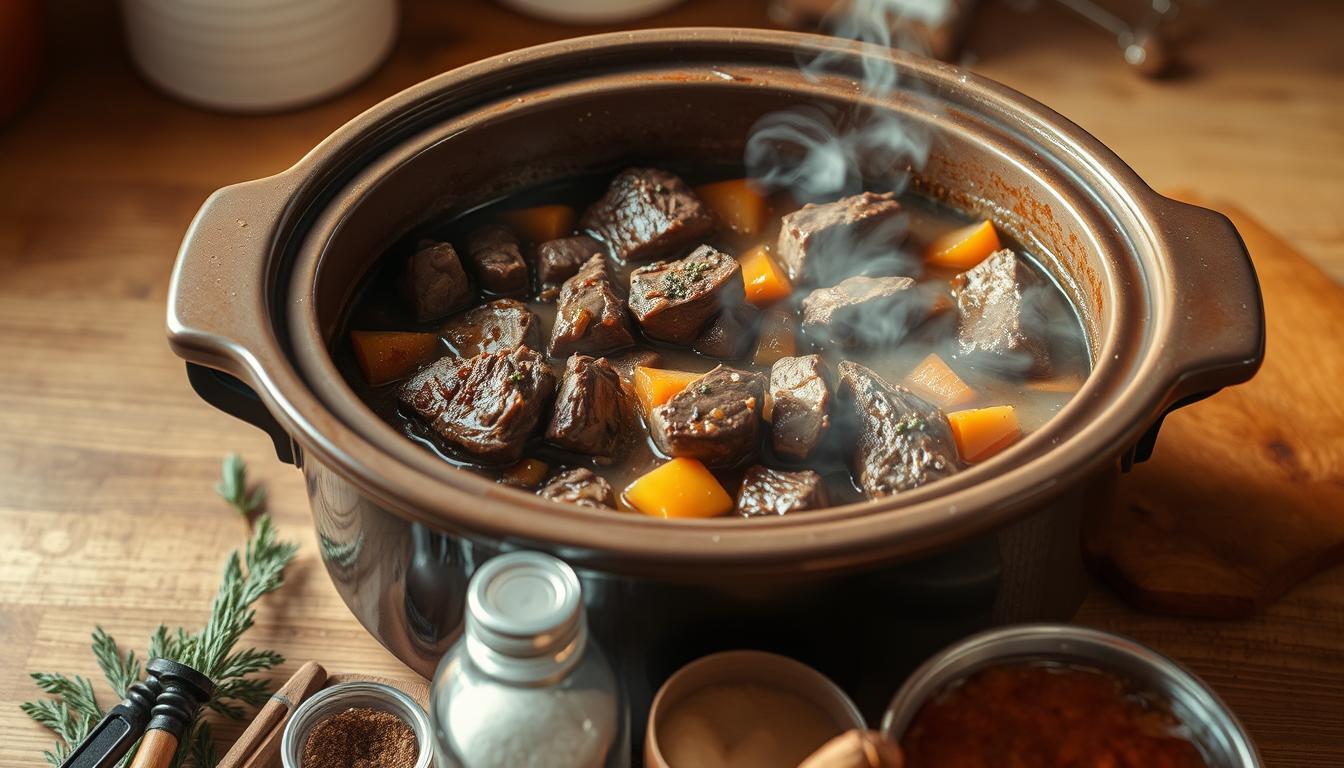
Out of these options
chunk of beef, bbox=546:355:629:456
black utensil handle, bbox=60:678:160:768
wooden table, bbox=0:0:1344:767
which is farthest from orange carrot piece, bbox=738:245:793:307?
Answer: black utensil handle, bbox=60:678:160:768

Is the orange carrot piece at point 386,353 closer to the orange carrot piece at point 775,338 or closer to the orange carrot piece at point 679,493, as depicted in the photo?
the orange carrot piece at point 679,493

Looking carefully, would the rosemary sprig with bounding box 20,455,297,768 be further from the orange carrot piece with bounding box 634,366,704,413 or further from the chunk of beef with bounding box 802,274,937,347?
the chunk of beef with bounding box 802,274,937,347

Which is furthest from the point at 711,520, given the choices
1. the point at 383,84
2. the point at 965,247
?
the point at 383,84

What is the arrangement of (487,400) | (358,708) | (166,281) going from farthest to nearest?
(166,281) < (487,400) < (358,708)

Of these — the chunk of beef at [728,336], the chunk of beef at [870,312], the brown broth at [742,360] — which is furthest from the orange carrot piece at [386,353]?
the chunk of beef at [870,312]

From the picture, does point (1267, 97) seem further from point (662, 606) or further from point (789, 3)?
point (662, 606)

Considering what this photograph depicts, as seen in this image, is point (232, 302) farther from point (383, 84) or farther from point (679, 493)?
point (383, 84)
